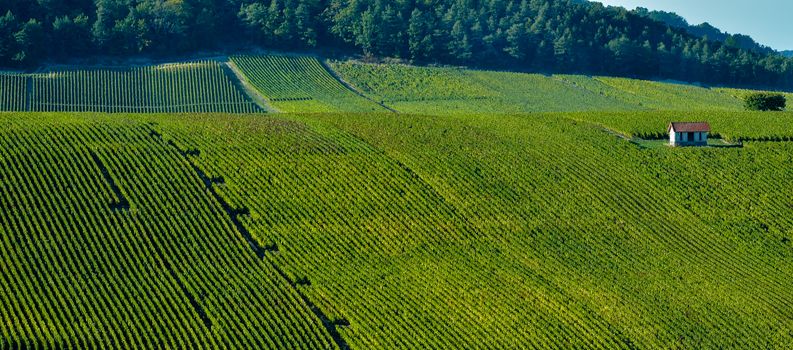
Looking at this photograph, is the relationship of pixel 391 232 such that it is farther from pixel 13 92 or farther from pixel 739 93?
pixel 739 93

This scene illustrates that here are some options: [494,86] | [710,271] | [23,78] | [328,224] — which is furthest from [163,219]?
[494,86]

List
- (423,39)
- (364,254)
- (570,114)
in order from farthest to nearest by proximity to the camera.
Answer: (423,39), (570,114), (364,254)

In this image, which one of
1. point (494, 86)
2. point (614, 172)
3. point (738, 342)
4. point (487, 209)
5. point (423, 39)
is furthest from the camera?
point (423, 39)

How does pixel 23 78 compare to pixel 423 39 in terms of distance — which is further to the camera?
pixel 423 39

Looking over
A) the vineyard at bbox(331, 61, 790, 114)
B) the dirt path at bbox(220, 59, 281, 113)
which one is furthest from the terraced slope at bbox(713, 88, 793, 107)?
the dirt path at bbox(220, 59, 281, 113)

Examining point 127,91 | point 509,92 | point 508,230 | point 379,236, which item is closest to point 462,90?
point 509,92

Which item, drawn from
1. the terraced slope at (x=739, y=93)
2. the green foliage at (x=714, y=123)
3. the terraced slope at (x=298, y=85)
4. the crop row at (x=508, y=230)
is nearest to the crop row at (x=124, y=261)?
the crop row at (x=508, y=230)

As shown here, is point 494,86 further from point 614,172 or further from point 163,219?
point 163,219
